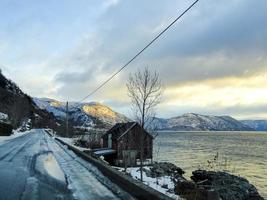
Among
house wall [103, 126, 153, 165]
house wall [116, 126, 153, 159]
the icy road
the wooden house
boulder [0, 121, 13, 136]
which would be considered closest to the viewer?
the icy road

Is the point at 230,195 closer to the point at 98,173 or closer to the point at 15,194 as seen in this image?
the point at 98,173

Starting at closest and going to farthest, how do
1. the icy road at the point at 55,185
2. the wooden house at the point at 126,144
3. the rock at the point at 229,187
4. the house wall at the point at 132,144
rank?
the icy road at the point at 55,185 < the rock at the point at 229,187 < the wooden house at the point at 126,144 < the house wall at the point at 132,144

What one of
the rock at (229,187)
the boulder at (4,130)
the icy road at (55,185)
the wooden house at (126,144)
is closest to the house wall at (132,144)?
the wooden house at (126,144)

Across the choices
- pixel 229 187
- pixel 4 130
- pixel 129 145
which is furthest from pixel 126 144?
pixel 229 187

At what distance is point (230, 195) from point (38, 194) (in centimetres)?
2792

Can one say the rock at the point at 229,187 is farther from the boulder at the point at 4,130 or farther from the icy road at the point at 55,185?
the boulder at the point at 4,130

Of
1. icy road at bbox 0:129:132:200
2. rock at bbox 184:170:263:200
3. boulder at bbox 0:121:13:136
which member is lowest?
rock at bbox 184:170:263:200

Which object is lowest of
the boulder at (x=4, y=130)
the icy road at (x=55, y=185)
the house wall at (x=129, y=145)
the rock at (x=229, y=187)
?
the rock at (x=229, y=187)

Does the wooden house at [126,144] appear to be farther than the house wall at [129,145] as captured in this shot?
No

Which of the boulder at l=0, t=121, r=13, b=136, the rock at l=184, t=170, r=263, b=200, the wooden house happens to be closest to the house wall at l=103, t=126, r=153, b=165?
the wooden house

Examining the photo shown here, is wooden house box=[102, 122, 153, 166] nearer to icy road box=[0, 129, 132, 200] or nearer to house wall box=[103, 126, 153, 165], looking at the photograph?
house wall box=[103, 126, 153, 165]

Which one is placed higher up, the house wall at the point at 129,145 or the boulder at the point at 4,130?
the boulder at the point at 4,130

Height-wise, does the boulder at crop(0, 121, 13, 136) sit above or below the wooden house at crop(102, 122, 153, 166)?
above

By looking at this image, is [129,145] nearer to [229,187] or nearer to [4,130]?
[4,130]
